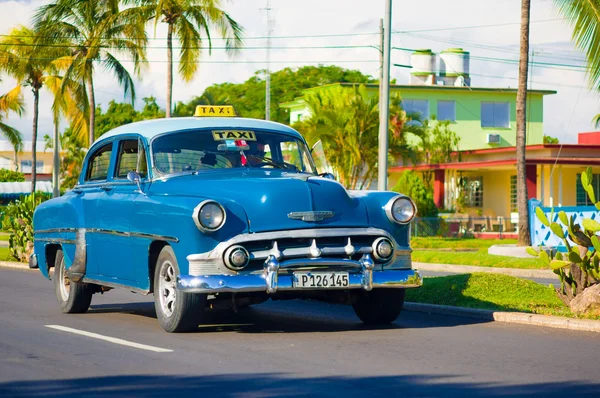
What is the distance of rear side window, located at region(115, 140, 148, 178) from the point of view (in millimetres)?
11758

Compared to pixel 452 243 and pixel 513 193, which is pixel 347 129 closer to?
pixel 452 243

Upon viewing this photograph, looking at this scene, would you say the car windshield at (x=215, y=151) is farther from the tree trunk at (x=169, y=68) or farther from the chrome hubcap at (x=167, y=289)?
the tree trunk at (x=169, y=68)

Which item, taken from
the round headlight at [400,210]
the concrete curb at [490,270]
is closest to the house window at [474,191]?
the concrete curb at [490,270]

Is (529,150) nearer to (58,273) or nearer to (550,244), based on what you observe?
(550,244)

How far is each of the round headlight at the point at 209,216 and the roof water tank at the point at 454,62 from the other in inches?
2278

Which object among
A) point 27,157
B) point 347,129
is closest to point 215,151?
point 347,129

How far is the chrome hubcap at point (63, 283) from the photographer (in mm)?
13250

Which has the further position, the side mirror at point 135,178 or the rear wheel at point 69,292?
the rear wheel at point 69,292

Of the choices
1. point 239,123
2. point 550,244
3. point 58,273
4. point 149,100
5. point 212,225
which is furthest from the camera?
point 149,100

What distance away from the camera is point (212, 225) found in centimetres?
1003

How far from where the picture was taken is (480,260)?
26.1m

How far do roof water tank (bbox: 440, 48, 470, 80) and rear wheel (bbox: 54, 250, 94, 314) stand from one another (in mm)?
55089

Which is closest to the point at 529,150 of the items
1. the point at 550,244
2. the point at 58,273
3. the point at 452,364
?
the point at 550,244

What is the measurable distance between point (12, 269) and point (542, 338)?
1568 centimetres
